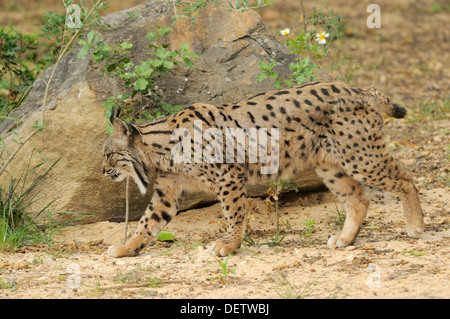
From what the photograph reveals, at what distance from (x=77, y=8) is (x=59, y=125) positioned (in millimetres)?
1245

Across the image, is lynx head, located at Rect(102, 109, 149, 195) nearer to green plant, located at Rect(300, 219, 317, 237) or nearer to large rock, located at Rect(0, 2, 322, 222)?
large rock, located at Rect(0, 2, 322, 222)

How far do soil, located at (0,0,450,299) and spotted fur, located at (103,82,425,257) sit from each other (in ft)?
0.90

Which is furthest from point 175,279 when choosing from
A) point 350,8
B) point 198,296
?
point 350,8

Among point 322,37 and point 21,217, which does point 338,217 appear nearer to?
point 322,37

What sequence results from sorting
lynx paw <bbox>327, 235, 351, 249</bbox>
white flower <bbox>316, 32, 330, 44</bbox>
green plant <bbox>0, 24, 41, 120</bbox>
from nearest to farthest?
1. lynx paw <bbox>327, 235, 351, 249</bbox>
2. white flower <bbox>316, 32, 330, 44</bbox>
3. green plant <bbox>0, 24, 41, 120</bbox>

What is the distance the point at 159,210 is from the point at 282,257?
128cm

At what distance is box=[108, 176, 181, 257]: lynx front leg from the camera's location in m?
6.07

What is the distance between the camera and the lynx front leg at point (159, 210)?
6.07m

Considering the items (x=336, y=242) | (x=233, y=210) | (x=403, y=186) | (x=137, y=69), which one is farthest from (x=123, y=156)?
(x=403, y=186)

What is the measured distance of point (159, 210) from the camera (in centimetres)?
614

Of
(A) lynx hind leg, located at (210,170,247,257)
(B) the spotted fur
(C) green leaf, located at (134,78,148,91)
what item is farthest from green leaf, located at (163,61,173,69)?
(A) lynx hind leg, located at (210,170,247,257)

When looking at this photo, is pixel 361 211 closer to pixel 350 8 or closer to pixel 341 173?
pixel 341 173

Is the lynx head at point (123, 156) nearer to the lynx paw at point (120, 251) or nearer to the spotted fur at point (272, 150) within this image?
the spotted fur at point (272, 150)

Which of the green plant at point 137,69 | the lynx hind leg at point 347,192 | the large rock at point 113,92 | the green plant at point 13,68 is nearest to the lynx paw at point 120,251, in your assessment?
the large rock at point 113,92
